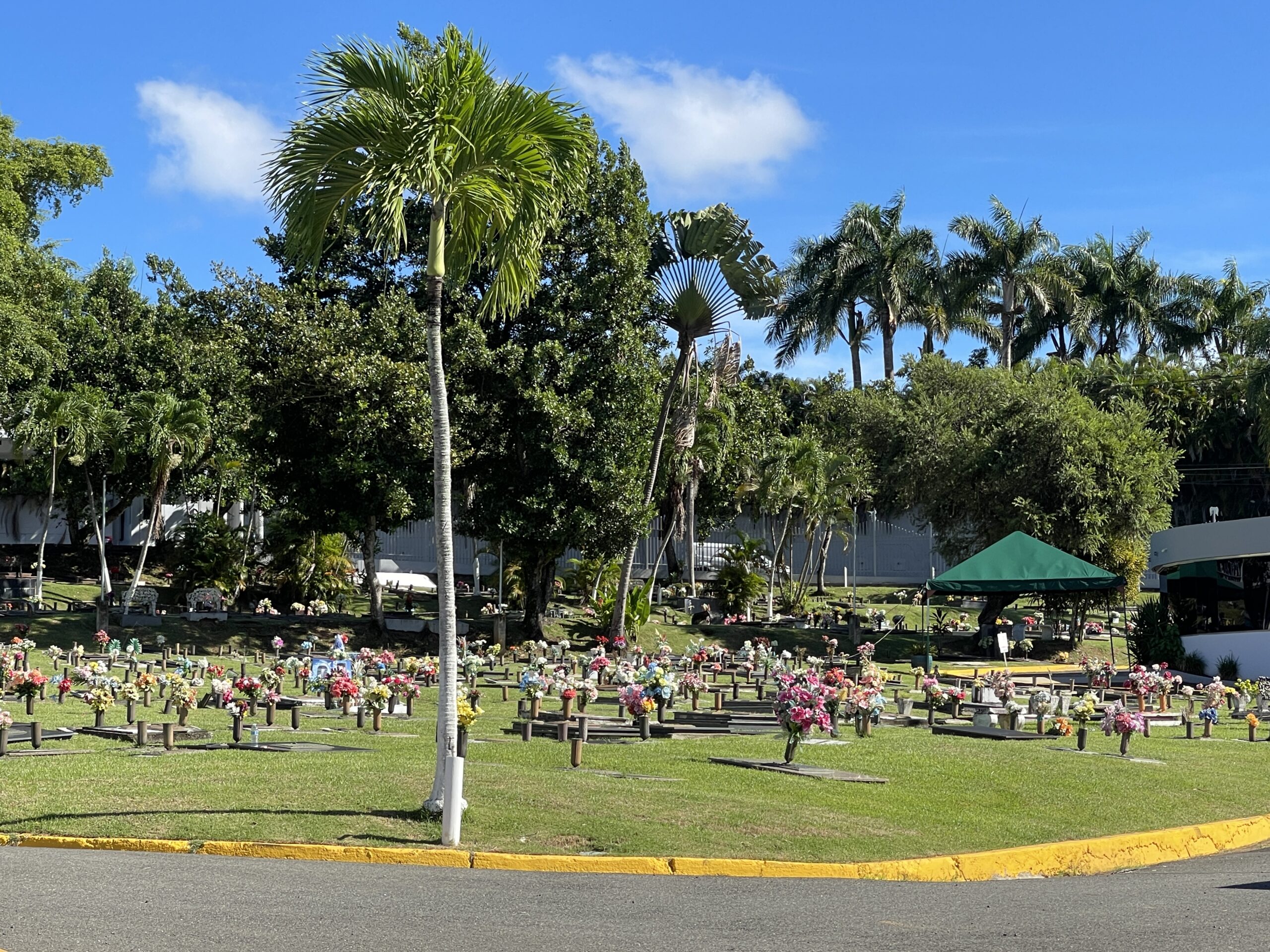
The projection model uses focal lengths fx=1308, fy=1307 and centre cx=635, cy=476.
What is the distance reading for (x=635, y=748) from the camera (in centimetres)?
1634

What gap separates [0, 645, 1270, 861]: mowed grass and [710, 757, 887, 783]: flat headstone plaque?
0.80ft

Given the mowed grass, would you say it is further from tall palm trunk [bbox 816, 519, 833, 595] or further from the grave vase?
tall palm trunk [bbox 816, 519, 833, 595]

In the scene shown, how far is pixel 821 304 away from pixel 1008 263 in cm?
860

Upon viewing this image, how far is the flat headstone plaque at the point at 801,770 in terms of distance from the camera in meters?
14.0

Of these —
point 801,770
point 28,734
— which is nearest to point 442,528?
point 801,770

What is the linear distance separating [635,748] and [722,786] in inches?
126

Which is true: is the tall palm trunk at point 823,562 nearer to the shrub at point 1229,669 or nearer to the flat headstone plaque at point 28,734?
the shrub at point 1229,669

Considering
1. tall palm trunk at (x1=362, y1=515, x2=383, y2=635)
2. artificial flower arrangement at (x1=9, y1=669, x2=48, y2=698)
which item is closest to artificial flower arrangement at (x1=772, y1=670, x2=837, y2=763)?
artificial flower arrangement at (x1=9, y1=669, x2=48, y2=698)

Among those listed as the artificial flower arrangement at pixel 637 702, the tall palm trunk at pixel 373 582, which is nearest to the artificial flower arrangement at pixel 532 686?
the artificial flower arrangement at pixel 637 702

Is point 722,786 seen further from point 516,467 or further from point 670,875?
point 516,467

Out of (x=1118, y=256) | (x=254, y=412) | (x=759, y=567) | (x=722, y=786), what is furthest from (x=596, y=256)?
(x=1118, y=256)

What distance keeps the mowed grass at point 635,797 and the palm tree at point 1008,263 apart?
43.5 m

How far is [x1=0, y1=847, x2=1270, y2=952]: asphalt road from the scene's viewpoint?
746 cm

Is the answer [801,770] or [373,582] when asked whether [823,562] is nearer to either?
[373,582]
